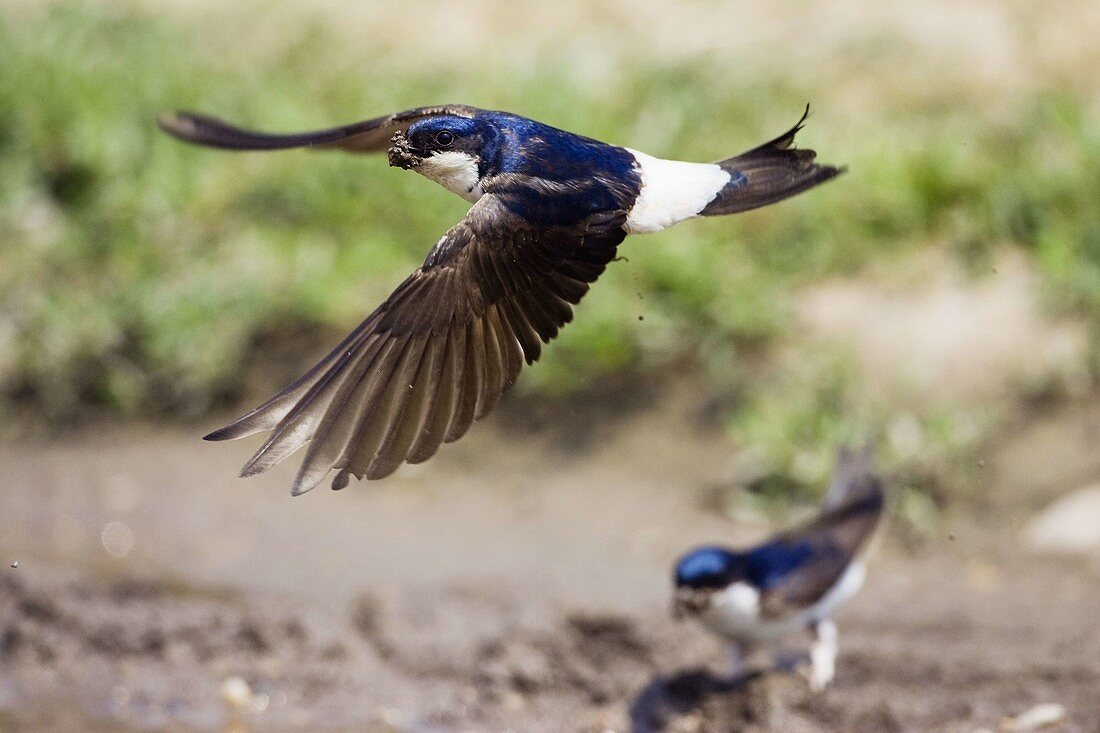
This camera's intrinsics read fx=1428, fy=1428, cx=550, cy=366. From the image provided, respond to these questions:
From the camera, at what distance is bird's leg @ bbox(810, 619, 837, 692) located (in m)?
4.12

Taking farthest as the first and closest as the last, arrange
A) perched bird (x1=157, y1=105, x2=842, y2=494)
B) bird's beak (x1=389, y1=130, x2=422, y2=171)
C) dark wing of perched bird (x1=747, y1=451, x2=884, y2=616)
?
dark wing of perched bird (x1=747, y1=451, x2=884, y2=616)
bird's beak (x1=389, y1=130, x2=422, y2=171)
perched bird (x1=157, y1=105, x2=842, y2=494)

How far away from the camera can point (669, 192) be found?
3.25 m

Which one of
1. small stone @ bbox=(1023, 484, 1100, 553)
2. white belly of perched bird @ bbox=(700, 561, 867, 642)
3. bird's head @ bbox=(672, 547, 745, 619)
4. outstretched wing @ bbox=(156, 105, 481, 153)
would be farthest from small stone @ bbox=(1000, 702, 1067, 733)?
outstretched wing @ bbox=(156, 105, 481, 153)

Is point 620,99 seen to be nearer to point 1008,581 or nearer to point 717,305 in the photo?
point 717,305

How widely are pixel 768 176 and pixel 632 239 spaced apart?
2.38m

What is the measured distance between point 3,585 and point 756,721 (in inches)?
97.4

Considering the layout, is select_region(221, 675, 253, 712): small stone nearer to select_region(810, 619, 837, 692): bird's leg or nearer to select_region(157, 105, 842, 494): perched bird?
select_region(810, 619, 837, 692): bird's leg

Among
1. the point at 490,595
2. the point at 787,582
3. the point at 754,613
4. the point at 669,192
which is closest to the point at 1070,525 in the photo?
the point at 787,582

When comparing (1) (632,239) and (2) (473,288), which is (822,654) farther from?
(1) (632,239)

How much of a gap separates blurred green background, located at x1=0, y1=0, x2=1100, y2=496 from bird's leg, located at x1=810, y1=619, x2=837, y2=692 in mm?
878

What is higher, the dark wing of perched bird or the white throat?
the white throat

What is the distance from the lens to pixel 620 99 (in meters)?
6.70

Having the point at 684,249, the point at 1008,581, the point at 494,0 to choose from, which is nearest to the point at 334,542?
the point at 684,249

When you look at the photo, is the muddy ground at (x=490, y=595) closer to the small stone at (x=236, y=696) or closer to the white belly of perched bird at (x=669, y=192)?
the small stone at (x=236, y=696)
